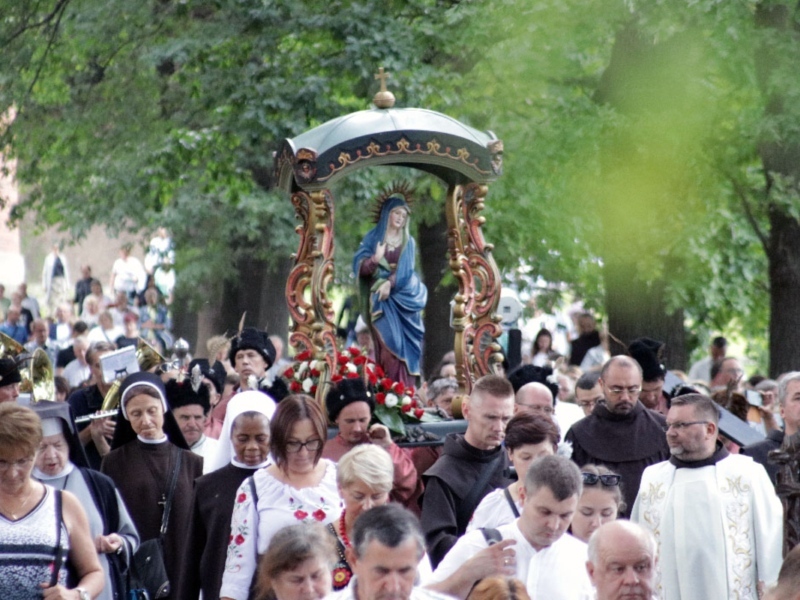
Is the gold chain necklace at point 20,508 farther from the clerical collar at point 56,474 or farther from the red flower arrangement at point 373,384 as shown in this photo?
the red flower arrangement at point 373,384

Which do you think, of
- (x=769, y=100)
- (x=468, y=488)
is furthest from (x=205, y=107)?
(x=468, y=488)

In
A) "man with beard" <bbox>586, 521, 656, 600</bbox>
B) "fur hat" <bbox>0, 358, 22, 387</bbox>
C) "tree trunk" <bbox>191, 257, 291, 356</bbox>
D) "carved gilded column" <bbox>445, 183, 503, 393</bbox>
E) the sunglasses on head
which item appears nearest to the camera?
"man with beard" <bbox>586, 521, 656, 600</bbox>

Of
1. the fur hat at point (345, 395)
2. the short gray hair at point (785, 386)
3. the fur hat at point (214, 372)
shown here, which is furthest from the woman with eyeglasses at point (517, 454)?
the fur hat at point (214, 372)

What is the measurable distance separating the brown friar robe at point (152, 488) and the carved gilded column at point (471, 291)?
3945 mm

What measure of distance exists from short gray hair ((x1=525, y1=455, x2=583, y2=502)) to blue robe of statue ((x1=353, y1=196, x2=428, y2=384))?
21.5ft

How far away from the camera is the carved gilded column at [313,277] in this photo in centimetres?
1238

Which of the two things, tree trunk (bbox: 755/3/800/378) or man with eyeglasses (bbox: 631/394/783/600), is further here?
tree trunk (bbox: 755/3/800/378)

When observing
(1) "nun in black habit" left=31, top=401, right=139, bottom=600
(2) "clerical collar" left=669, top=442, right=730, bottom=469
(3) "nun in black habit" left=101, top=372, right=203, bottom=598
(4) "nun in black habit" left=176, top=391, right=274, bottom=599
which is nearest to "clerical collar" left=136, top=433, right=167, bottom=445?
(3) "nun in black habit" left=101, top=372, right=203, bottom=598

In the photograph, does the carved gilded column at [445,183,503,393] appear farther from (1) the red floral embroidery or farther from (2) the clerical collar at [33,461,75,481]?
(1) the red floral embroidery

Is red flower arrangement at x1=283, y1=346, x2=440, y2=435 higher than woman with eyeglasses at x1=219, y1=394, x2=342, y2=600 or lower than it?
higher

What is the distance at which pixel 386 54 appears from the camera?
1812 cm

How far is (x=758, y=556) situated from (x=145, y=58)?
1239 cm

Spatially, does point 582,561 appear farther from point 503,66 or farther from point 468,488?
point 503,66

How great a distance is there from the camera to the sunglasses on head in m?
7.20
